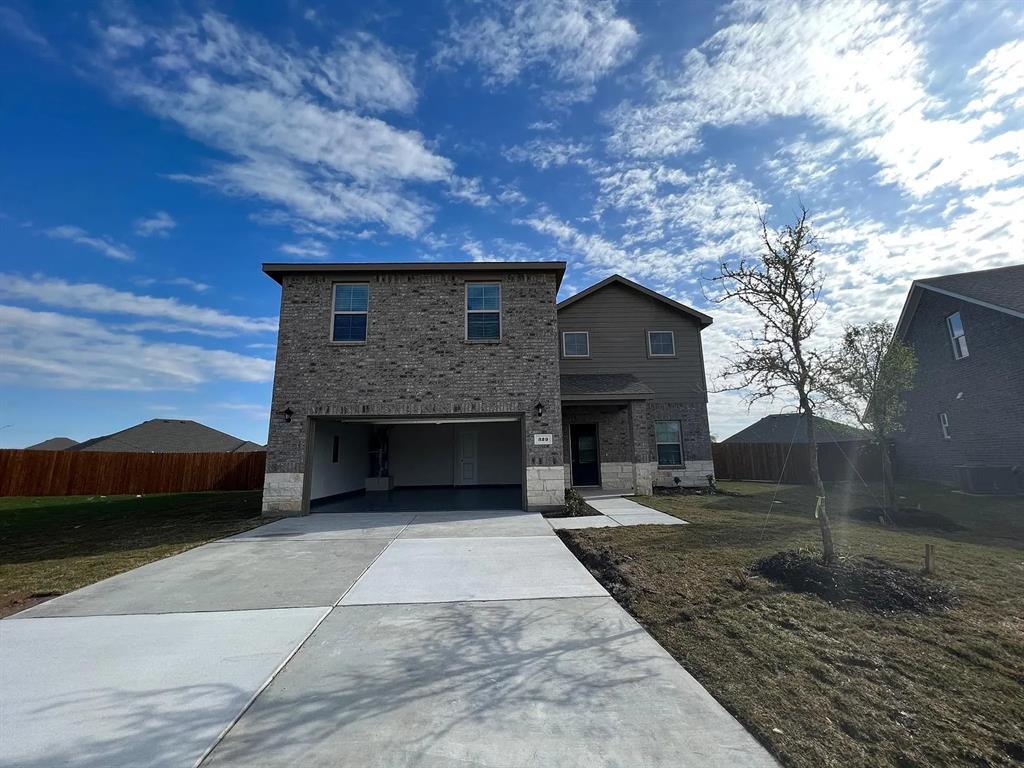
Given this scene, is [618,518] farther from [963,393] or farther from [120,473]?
[120,473]

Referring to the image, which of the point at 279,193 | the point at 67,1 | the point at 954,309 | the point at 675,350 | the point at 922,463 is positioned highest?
the point at 67,1

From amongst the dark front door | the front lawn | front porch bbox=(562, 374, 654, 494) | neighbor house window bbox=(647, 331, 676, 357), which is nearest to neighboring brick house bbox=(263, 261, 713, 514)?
front porch bbox=(562, 374, 654, 494)

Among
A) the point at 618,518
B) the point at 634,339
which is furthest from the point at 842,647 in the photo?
the point at 634,339

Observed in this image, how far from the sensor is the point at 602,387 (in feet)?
44.6

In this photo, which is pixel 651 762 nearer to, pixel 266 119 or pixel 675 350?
pixel 266 119

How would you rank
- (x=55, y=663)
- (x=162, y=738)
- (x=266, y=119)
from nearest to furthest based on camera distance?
(x=162, y=738) < (x=55, y=663) < (x=266, y=119)

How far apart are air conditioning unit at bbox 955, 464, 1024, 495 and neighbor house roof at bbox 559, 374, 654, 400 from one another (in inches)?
401

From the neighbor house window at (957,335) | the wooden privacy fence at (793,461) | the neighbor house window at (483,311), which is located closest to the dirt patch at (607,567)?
the neighbor house window at (483,311)

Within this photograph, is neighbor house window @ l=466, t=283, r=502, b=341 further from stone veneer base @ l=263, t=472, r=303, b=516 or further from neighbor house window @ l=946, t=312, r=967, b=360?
neighbor house window @ l=946, t=312, r=967, b=360

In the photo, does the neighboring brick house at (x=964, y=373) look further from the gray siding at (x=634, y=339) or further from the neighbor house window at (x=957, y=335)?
the gray siding at (x=634, y=339)

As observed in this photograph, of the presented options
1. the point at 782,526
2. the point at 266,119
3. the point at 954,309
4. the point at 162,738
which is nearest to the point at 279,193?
the point at 266,119

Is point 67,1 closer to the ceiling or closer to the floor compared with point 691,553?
closer to the ceiling

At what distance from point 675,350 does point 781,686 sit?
1362 cm

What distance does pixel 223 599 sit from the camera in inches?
184
